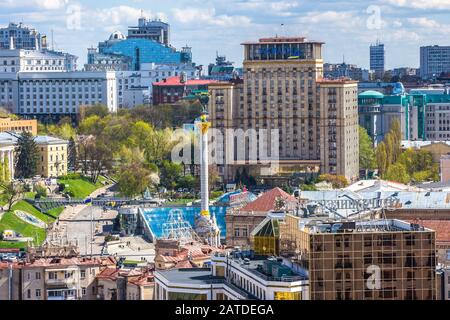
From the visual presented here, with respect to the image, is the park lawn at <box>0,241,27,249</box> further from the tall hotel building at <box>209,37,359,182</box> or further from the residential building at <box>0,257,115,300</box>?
the tall hotel building at <box>209,37,359,182</box>

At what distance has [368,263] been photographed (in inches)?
834

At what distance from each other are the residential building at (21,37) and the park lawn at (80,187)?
4685 centimetres

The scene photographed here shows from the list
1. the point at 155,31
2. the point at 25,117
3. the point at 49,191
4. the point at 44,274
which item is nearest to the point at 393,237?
the point at 44,274

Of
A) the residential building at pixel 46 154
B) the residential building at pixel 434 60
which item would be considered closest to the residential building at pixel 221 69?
the residential building at pixel 434 60

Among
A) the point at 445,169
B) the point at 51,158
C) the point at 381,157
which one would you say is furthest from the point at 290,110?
the point at 445,169

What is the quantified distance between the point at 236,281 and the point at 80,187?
37.0 m

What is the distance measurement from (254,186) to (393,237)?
1518 inches

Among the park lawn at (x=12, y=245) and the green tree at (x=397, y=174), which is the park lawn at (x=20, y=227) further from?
the green tree at (x=397, y=174)

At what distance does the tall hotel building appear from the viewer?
62.5 metres

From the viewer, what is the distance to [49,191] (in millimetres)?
56344

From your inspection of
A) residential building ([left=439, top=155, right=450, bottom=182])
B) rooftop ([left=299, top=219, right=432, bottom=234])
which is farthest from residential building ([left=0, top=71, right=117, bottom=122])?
rooftop ([left=299, top=219, right=432, bottom=234])

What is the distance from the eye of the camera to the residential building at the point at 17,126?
71.2 meters

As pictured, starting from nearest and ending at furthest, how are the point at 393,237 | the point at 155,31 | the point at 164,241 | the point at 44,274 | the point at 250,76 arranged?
1. the point at 393,237
2. the point at 44,274
3. the point at 164,241
4. the point at 250,76
5. the point at 155,31

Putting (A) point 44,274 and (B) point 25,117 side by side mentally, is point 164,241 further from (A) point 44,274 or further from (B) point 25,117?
(B) point 25,117
